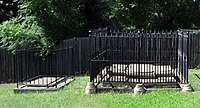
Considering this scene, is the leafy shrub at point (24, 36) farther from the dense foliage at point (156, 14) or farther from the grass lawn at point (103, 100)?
the grass lawn at point (103, 100)

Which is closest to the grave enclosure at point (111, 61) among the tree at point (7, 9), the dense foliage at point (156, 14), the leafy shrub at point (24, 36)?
the leafy shrub at point (24, 36)

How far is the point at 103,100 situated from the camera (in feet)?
32.9

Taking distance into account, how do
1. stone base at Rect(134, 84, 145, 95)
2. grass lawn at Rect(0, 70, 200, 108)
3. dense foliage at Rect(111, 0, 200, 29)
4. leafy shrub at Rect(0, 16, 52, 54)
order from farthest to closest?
dense foliage at Rect(111, 0, 200, 29) → leafy shrub at Rect(0, 16, 52, 54) → stone base at Rect(134, 84, 145, 95) → grass lawn at Rect(0, 70, 200, 108)

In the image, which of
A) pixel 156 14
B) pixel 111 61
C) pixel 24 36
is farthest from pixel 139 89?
pixel 156 14

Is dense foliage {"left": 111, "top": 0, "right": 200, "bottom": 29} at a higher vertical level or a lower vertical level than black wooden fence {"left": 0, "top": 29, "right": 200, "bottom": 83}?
higher

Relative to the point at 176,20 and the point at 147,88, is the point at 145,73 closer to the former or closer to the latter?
the point at 147,88

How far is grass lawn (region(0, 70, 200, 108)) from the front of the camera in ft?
30.9

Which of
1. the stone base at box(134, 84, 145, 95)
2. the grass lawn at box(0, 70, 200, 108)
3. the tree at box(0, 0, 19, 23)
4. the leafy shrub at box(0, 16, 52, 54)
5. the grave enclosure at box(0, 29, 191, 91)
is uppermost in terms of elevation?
the tree at box(0, 0, 19, 23)

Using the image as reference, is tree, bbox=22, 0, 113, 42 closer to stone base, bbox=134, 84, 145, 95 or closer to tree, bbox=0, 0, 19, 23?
tree, bbox=0, 0, 19, 23

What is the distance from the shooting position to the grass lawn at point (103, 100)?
30.9ft

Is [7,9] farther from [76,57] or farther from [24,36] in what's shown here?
[76,57]

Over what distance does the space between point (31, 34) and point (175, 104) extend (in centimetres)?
1130

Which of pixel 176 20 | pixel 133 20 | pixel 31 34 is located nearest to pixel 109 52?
pixel 31 34

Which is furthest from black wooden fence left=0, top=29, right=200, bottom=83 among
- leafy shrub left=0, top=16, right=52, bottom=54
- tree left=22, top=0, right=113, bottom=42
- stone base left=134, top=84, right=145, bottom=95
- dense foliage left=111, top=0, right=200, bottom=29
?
dense foliage left=111, top=0, right=200, bottom=29
